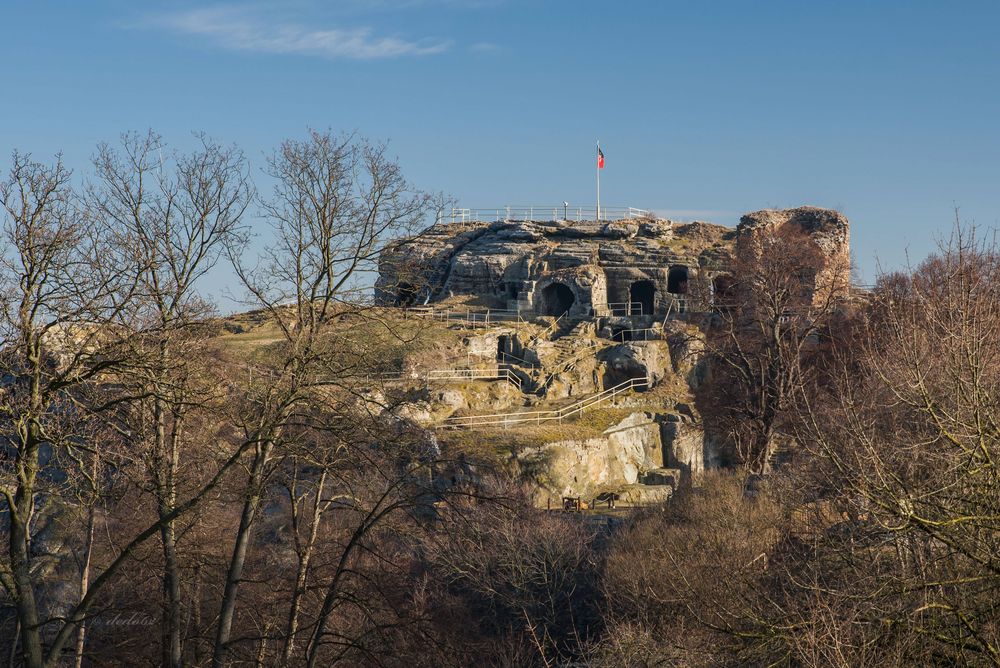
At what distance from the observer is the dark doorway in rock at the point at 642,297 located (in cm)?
5325

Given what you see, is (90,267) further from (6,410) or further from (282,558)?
(282,558)

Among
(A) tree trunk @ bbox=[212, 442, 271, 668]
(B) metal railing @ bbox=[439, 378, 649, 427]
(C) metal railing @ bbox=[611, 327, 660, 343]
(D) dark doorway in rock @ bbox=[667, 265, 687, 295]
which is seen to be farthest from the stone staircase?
(A) tree trunk @ bbox=[212, 442, 271, 668]

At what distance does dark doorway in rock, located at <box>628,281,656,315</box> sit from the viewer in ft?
175

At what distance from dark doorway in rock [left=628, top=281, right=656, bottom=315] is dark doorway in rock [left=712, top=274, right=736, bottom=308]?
335 centimetres

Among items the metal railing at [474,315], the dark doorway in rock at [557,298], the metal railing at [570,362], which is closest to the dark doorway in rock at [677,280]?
the dark doorway in rock at [557,298]

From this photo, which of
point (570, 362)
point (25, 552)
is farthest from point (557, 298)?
point (25, 552)

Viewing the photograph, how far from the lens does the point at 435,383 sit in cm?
4000

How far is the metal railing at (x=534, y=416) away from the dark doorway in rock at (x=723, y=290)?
787cm

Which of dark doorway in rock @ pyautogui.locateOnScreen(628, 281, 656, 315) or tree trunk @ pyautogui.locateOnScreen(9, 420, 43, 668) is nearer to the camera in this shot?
tree trunk @ pyautogui.locateOnScreen(9, 420, 43, 668)

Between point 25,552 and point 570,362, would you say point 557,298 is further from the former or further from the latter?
point 25,552

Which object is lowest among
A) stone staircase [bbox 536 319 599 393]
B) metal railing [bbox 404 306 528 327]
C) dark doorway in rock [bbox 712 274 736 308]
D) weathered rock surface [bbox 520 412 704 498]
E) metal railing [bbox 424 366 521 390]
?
weathered rock surface [bbox 520 412 704 498]

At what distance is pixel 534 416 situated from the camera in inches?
1553

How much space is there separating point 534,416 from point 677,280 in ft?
57.2

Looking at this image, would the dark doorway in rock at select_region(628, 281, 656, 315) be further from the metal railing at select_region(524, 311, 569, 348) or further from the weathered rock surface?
the weathered rock surface
